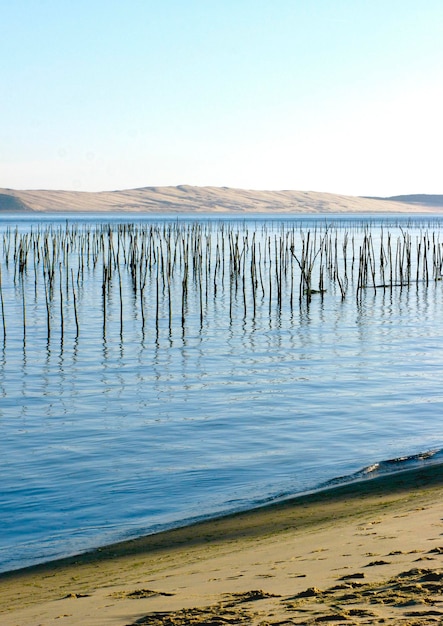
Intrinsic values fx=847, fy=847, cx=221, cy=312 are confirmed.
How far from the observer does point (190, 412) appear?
933cm

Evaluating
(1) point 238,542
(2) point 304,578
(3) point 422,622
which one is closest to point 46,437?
(1) point 238,542

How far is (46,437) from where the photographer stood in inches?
325

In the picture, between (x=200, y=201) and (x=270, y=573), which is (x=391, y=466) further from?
(x=200, y=201)

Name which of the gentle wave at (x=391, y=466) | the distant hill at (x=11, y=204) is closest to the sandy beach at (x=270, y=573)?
the gentle wave at (x=391, y=466)

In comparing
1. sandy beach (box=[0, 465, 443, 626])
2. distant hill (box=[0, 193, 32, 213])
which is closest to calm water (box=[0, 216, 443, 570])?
sandy beach (box=[0, 465, 443, 626])

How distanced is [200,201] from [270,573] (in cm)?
16661

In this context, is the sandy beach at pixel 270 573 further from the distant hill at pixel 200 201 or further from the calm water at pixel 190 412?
the distant hill at pixel 200 201

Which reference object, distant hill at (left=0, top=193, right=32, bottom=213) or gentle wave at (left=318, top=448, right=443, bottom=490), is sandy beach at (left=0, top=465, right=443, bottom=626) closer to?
gentle wave at (left=318, top=448, right=443, bottom=490)

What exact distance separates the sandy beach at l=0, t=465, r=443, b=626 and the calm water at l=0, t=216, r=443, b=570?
538 millimetres

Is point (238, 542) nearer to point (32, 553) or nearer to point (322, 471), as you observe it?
point (32, 553)

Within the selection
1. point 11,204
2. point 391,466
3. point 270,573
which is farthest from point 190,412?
point 11,204

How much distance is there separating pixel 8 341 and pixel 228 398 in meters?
5.88

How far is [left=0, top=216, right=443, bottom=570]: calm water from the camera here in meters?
6.16

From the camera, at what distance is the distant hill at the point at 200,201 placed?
511 feet
